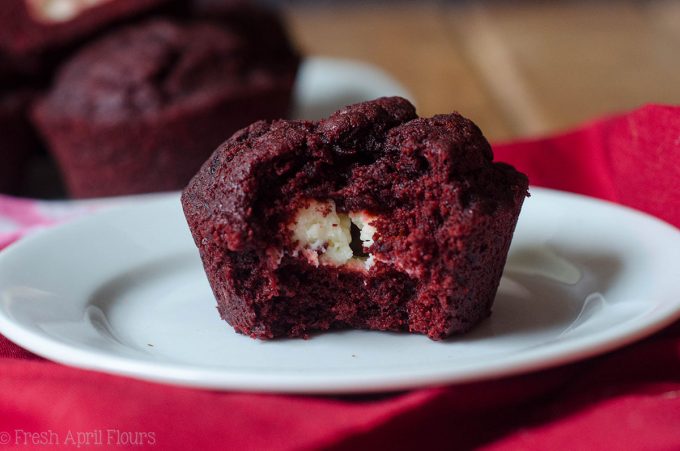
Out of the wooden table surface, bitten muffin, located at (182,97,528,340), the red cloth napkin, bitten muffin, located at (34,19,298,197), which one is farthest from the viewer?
the wooden table surface

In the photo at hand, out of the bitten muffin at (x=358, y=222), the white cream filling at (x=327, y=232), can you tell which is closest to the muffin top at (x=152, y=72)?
the bitten muffin at (x=358, y=222)

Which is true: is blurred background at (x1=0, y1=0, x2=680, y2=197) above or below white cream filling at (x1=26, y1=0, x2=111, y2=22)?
below

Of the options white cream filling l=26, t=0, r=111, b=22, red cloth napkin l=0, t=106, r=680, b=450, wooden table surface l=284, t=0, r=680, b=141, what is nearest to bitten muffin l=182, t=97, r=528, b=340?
red cloth napkin l=0, t=106, r=680, b=450

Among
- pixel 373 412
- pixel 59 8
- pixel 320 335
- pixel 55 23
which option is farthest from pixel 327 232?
pixel 59 8

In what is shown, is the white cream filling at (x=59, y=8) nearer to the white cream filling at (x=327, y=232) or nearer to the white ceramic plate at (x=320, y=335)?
the white ceramic plate at (x=320, y=335)

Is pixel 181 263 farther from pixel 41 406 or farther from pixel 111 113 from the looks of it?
pixel 111 113

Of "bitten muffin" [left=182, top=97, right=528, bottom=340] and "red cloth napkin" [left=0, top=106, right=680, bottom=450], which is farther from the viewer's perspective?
"bitten muffin" [left=182, top=97, right=528, bottom=340]

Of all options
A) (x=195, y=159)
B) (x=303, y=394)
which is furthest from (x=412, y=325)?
(x=195, y=159)

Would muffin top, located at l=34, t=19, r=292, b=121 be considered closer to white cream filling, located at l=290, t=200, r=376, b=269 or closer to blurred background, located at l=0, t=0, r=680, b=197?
blurred background, located at l=0, t=0, r=680, b=197
